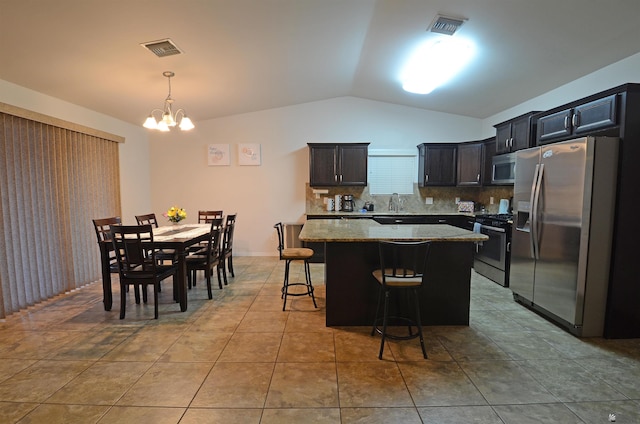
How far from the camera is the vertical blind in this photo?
324 cm

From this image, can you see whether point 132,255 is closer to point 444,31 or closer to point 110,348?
point 110,348

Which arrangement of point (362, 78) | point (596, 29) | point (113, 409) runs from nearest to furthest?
point (113, 409), point (596, 29), point (362, 78)

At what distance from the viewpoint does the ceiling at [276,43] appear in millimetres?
2508

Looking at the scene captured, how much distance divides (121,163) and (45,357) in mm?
3449

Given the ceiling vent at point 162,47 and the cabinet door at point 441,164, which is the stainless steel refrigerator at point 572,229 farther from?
the ceiling vent at point 162,47

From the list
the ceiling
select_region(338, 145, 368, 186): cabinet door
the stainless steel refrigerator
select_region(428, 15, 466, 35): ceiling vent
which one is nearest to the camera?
the ceiling

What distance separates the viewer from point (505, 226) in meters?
4.02

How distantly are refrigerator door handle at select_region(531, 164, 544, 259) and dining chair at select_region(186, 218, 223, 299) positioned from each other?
353 centimetres

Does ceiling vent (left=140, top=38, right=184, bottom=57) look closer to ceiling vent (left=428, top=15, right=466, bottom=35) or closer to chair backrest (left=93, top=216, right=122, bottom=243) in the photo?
chair backrest (left=93, top=216, right=122, bottom=243)

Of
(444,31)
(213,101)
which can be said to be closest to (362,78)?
(444,31)

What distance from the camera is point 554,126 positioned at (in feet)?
10.3

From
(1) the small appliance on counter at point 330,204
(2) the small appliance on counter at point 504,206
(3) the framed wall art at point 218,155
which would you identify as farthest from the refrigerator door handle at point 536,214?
(3) the framed wall art at point 218,155

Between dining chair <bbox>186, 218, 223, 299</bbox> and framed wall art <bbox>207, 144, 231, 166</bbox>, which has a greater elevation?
framed wall art <bbox>207, 144, 231, 166</bbox>

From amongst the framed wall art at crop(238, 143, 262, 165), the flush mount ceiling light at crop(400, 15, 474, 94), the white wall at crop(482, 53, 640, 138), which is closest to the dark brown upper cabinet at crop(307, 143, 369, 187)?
the framed wall art at crop(238, 143, 262, 165)
